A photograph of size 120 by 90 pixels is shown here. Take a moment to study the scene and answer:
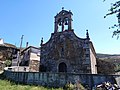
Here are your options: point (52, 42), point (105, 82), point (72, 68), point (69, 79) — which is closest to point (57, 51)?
point (52, 42)

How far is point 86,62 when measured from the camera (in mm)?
19984

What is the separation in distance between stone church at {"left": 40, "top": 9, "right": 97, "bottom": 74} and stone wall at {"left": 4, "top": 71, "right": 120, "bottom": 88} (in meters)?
6.28

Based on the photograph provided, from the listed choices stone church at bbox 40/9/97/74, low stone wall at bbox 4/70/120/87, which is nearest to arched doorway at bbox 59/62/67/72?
stone church at bbox 40/9/97/74

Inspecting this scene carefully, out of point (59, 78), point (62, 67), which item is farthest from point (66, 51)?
point (59, 78)

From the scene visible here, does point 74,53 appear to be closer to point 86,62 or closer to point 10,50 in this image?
point 86,62

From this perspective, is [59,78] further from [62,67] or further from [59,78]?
[62,67]

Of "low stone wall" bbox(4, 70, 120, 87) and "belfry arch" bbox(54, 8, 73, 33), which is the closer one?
"low stone wall" bbox(4, 70, 120, 87)

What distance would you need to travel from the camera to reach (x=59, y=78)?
1404cm

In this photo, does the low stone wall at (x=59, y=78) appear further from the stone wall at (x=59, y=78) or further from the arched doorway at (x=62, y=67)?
the arched doorway at (x=62, y=67)

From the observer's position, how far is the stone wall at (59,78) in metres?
12.4

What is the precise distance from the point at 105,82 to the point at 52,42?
12.7m

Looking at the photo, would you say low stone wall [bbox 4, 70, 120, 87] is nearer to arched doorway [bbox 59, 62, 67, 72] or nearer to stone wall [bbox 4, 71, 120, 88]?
stone wall [bbox 4, 71, 120, 88]

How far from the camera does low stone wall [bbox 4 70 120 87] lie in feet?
40.8

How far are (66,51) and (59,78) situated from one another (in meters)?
8.08
